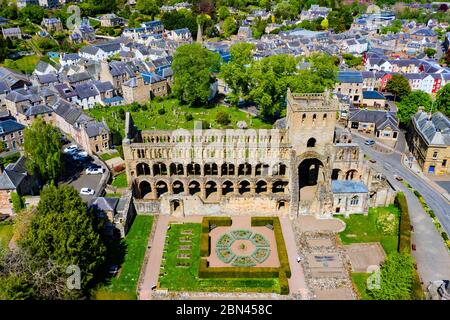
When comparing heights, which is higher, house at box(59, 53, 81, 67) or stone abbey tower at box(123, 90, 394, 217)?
house at box(59, 53, 81, 67)

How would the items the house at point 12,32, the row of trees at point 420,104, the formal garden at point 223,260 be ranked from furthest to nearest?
the house at point 12,32 < the row of trees at point 420,104 < the formal garden at point 223,260

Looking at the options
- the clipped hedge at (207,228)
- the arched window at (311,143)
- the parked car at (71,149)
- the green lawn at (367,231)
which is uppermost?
the arched window at (311,143)

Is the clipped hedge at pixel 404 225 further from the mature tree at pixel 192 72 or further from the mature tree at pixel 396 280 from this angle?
the mature tree at pixel 192 72

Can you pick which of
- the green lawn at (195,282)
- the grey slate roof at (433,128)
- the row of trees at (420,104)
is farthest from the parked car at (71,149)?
the row of trees at (420,104)

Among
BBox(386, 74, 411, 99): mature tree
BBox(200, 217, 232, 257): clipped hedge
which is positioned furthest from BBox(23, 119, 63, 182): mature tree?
BBox(386, 74, 411, 99): mature tree

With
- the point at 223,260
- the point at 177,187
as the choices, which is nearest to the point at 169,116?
the point at 177,187

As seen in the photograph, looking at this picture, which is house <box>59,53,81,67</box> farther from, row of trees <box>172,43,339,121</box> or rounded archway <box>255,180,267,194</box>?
rounded archway <box>255,180,267,194</box>
